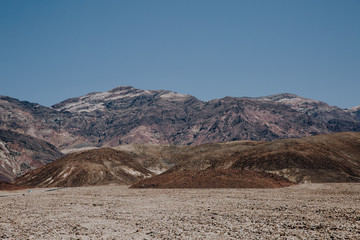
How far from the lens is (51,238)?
23578mm

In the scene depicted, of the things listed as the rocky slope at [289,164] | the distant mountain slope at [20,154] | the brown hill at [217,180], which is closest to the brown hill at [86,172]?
the rocky slope at [289,164]

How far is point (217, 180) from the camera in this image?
61.8 m

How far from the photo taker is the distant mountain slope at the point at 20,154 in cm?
13250

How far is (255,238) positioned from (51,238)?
13.2 metres

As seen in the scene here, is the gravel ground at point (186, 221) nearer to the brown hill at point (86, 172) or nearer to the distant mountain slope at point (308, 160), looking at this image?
the distant mountain slope at point (308, 160)

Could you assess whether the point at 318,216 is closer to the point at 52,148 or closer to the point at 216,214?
the point at 216,214

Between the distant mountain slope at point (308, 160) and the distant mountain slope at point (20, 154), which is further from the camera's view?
the distant mountain slope at point (20, 154)

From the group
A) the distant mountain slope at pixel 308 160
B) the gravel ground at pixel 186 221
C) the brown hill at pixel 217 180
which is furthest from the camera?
the distant mountain slope at pixel 308 160

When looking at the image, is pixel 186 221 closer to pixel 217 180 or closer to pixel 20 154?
pixel 217 180

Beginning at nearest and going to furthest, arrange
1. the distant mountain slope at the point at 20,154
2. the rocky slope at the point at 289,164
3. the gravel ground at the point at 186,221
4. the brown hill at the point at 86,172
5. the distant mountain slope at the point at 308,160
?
the gravel ground at the point at 186,221 < the rocky slope at the point at 289,164 < the distant mountain slope at the point at 308,160 < the brown hill at the point at 86,172 < the distant mountain slope at the point at 20,154

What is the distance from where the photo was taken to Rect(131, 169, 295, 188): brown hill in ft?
198

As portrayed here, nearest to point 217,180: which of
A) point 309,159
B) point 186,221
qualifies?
point 309,159

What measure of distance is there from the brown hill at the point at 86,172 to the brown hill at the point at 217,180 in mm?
21611

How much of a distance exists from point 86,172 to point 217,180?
40457 millimetres
